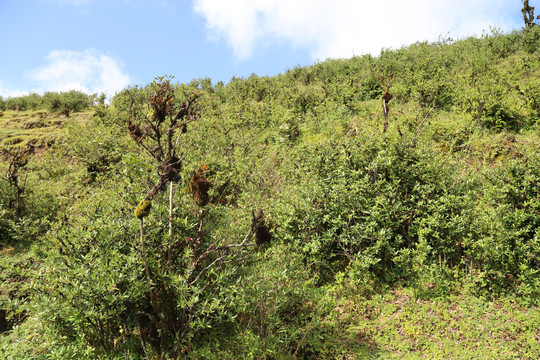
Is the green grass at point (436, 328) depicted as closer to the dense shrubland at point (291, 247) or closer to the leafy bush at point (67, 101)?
the dense shrubland at point (291, 247)

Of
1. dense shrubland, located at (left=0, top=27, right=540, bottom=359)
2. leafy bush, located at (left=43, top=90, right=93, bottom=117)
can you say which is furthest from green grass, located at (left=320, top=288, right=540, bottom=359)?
leafy bush, located at (left=43, top=90, right=93, bottom=117)

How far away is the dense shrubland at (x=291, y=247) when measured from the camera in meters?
3.59

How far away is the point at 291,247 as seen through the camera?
589 cm

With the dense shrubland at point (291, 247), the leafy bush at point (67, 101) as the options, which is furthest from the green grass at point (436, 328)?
the leafy bush at point (67, 101)

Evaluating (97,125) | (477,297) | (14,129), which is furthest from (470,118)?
(14,129)

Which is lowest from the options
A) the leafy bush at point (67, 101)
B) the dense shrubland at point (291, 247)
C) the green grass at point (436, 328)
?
the green grass at point (436, 328)

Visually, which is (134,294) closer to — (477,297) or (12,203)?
(477,297)

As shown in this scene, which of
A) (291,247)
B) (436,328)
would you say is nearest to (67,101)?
(291,247)

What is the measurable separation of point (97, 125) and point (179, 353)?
15826 mm

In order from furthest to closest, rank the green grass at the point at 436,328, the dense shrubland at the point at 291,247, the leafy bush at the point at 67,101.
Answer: the leafy bush at the point at 67,101 → the green grass at the point at 436,328 → the dense shrubland at the point at 291,247

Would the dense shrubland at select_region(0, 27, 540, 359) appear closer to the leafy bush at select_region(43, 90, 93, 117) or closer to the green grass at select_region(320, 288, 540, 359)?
the green grass at select_region(320, 288, 540, 359)

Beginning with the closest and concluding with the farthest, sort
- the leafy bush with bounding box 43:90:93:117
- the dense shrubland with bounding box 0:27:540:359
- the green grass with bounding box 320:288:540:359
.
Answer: the dense shrubland with bounding box 0:27:540:359 → the green grass with bounding box 320:288:540:359 → the leafy bush with bounding box 43:90:93:117

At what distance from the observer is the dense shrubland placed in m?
3.59

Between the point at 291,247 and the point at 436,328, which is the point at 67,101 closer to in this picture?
the point at 291,247
